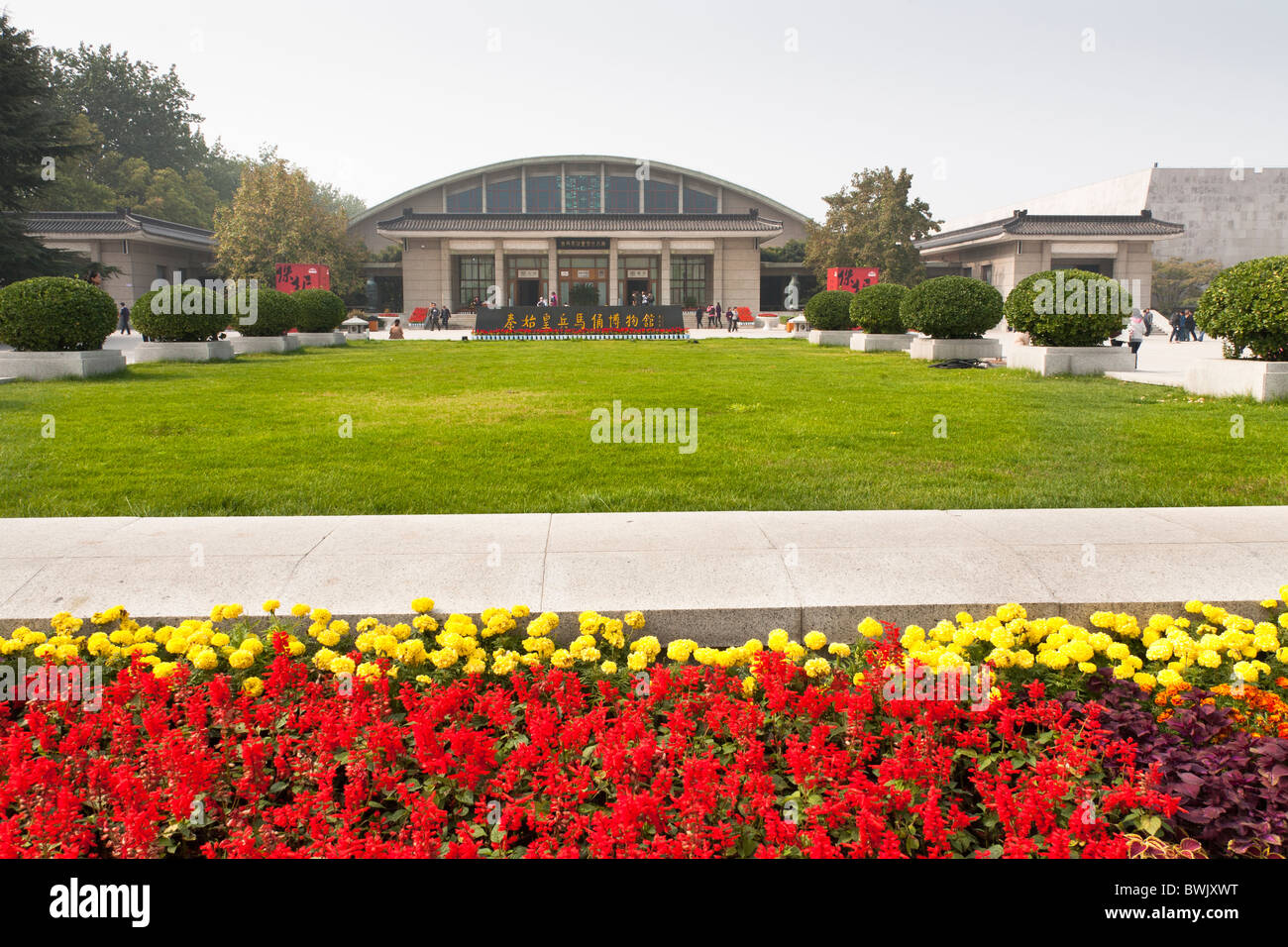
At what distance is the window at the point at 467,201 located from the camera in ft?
198

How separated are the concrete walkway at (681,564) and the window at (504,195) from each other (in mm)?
57594

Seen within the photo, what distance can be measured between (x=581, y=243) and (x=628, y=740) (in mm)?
47108

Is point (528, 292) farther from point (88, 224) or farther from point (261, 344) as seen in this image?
point (261, 344)

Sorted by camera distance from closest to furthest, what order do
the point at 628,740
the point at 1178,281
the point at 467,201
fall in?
the point at 628,740 < the point at 1178,281 < the point at 467,201

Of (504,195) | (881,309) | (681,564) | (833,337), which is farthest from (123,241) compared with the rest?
(681,564)

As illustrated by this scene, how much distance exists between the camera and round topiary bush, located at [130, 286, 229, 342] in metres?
19.6

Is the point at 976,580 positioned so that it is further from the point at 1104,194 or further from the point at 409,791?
the point at 1104,194

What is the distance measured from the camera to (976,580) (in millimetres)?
4473

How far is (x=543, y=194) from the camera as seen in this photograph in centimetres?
6047

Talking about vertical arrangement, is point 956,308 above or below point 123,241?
below

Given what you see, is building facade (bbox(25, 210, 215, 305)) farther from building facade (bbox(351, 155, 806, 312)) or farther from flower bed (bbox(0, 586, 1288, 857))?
flower bed (bbox(0, 586, 1288, 857))

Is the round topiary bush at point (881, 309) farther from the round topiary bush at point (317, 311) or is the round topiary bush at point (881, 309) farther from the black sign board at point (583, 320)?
the round topiary bush at point (317, 311)

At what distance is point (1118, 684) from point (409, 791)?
271 centimetres
